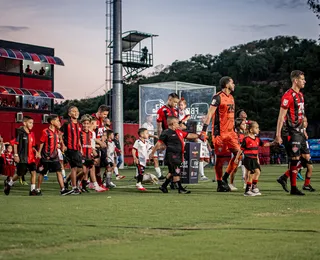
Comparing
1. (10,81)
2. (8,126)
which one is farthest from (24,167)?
(10,81)

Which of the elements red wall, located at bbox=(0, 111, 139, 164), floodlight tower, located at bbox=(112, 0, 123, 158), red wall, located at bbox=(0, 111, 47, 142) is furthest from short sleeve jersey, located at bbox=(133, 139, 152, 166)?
red wall, located at bbox=(0, 111, 47, 142)

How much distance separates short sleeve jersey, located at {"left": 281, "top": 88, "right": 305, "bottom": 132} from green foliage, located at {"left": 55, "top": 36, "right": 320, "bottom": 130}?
49.9m

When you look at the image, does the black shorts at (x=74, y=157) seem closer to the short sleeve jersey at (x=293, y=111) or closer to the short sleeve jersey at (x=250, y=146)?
the short sleeve jersey at (x=250, y=146)

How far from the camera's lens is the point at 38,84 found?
47.3 m

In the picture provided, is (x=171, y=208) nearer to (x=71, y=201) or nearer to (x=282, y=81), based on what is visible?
(x=71, y=201)

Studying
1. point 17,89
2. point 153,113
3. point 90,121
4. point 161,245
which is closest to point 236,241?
point 161,245

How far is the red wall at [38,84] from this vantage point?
46188 mm

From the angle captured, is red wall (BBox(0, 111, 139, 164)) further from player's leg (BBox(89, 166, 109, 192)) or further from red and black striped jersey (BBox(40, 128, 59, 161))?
red and black striped jersey (BBox(40, 128, 59, 161))

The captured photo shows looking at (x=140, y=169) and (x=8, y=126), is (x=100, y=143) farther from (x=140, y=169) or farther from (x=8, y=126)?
(x=8, y=126)

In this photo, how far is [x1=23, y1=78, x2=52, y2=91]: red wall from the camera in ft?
152

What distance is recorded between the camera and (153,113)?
2906 centimetres

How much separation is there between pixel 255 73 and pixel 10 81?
45280mm

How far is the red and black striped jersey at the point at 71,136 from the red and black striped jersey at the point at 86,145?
0.54 metres

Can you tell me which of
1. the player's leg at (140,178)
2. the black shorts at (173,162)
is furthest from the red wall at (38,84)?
the black shorts at (173,162)
